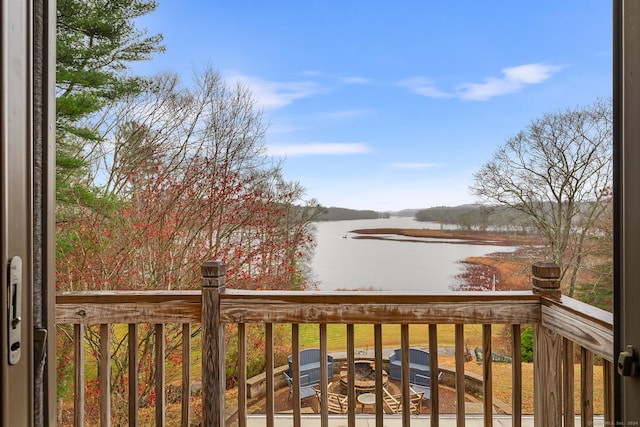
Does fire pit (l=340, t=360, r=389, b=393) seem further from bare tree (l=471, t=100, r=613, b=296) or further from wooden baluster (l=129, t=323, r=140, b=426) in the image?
wooden baluster (l=129, t=323, r=140, b=426)

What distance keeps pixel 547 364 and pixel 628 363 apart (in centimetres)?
107

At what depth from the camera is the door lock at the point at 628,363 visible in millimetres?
670

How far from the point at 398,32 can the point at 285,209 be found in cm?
186

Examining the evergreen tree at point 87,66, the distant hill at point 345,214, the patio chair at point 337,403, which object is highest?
the evergreen tree at point 87,66

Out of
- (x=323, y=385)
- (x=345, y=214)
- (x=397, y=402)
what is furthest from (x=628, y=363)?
(x=397, y=402)

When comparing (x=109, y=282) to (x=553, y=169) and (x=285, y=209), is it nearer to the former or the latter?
(x=285, y=209)

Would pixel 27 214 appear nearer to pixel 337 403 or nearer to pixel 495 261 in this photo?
pixel 495 261

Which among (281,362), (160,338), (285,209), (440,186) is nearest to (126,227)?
(285,209)

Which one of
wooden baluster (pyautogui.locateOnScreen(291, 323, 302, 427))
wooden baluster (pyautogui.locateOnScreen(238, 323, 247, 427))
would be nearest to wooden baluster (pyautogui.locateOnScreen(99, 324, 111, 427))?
wooden baluster (pyautogui.locateOnScreen(238, 323, 247, 427))

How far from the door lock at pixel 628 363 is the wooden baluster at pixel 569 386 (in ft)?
2.93

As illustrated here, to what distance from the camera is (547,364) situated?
1606 millimetres

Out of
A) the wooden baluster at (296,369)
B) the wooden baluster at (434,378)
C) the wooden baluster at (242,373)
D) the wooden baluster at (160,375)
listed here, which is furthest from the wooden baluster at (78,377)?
the wooden baluster at (434,378)

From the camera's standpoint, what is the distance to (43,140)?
0.64 m

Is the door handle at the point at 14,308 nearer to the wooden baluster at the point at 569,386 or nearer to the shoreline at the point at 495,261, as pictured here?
the wooden baluster at the point at 569,386
